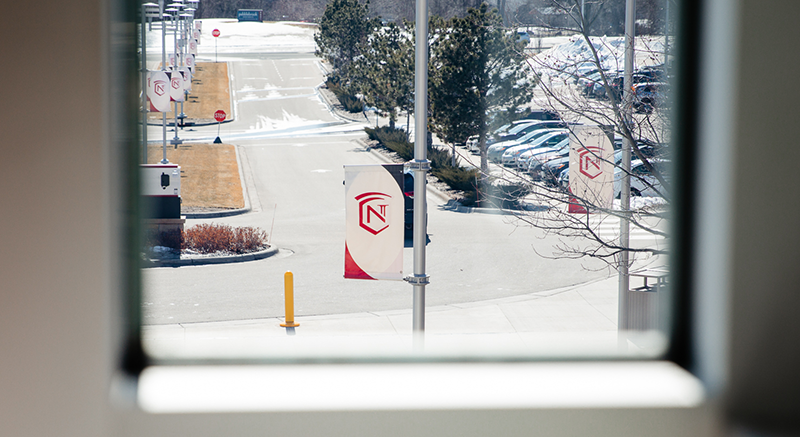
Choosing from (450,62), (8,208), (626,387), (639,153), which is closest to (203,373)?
(8,208)

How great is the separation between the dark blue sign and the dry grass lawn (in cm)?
291

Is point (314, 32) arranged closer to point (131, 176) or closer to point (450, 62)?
point (131, 176)

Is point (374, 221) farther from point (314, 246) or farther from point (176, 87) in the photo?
point (314, 246)

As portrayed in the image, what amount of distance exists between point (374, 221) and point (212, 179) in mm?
3006

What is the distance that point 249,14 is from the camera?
354cm

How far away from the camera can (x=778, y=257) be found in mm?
1975

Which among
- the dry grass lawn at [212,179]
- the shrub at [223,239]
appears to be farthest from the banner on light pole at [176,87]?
the shrub at [223,239]

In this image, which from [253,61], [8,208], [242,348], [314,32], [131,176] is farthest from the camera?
[253,61]

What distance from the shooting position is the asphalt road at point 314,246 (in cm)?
596

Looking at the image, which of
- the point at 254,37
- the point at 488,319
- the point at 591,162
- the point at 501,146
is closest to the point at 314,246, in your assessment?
the point at 488,319

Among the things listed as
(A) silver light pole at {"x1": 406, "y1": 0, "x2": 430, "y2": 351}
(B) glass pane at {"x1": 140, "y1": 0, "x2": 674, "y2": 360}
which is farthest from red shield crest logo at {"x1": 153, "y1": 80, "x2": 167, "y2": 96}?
(A) silver light pole at {"x1": 406, "y1": 0, "x2": 430, "y2": 351}

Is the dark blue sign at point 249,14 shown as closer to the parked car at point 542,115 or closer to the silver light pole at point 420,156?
the silver light pole at point 420,156

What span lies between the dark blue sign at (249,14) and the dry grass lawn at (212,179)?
9.53ft

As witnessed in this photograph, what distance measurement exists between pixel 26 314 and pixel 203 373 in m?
0.53
